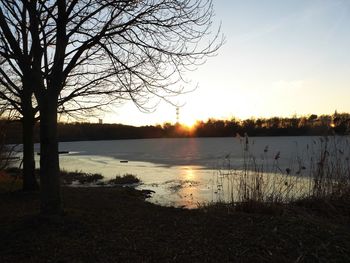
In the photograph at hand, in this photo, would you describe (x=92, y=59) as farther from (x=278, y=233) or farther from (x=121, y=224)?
(x=278, y=233)

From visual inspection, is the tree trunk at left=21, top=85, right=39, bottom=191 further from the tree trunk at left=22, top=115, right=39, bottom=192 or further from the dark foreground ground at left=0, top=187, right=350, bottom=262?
the dark foreground ground at left=0, top=187, right=350, bottom=262

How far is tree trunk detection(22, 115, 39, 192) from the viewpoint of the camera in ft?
38.7

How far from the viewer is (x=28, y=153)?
39.1 ft

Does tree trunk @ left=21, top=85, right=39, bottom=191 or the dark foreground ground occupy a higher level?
tree trunk @ left=21, top=85, right=39, bottom=191

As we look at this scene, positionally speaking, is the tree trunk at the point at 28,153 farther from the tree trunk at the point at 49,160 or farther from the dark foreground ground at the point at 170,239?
the tree trunk at the point at 49,160

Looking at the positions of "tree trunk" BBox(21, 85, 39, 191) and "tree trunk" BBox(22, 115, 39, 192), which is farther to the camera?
"tree trunk" BBox(22, 115, 39, 192)

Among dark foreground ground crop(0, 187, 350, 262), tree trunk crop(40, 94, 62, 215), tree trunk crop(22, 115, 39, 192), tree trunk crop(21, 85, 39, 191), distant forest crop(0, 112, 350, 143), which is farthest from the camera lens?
distant forest crop(0, 112, 350, 143)

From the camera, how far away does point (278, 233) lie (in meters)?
6.01

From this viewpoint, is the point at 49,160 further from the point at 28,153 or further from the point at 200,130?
the point at 200,130

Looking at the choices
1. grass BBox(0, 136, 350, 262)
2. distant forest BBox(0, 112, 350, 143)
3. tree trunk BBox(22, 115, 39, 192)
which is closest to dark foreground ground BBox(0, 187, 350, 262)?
grass BBox(0, 136, 350, 262)

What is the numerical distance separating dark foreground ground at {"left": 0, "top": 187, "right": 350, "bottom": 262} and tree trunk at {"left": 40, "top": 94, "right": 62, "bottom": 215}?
0.25 m

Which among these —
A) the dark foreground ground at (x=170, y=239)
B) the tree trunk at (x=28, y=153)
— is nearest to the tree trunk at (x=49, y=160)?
the dark foreground ground at (x=170, y=239)

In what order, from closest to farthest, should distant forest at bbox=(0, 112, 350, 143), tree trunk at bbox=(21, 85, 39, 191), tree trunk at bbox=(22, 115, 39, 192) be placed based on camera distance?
tree trunk at bbox=(21, 85, 39, 191) < tree trunk at bbox=(22, 115, 39, 192) < distant forest at bbox=(0, 112, 350, 143)

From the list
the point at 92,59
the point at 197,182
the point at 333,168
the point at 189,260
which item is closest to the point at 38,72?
the point at 92,59
